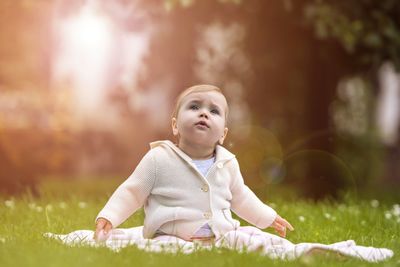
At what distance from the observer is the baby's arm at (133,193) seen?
5477mm

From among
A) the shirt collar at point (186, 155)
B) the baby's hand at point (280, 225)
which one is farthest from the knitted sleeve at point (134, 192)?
the baby's hand at point (280, 225)

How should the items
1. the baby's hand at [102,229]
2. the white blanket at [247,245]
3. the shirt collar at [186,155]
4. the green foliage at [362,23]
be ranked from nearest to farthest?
the white blanket at [247,245] < the baby's hand at [102,229] < the shirt collar at [186,155] < the green foliage at [362,23]

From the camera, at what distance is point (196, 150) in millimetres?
5688

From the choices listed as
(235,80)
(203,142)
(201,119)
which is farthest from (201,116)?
(235,80)

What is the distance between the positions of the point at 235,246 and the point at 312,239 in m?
1.48

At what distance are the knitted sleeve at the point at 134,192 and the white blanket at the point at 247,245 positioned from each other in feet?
0.72

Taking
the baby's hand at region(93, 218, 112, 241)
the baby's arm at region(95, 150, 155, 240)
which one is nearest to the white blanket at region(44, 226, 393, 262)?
the baby's hand at region(93, 218, 112, 241)

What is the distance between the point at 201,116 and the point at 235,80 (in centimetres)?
1332

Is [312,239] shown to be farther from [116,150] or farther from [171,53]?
[116,150]

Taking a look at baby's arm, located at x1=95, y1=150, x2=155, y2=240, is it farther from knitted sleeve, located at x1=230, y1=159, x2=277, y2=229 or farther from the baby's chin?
knitted sleeve, located at x1=230, y1=159, x2=277, y2=229

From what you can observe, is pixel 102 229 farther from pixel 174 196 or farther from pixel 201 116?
pixel 201 116

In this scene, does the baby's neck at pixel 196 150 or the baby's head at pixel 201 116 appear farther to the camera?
the baby's neck at pixel 196 150

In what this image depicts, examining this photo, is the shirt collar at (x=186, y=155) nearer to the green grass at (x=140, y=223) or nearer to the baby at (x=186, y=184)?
the baby at (x=186, y=184)

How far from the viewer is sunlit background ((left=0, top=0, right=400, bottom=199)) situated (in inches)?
542
